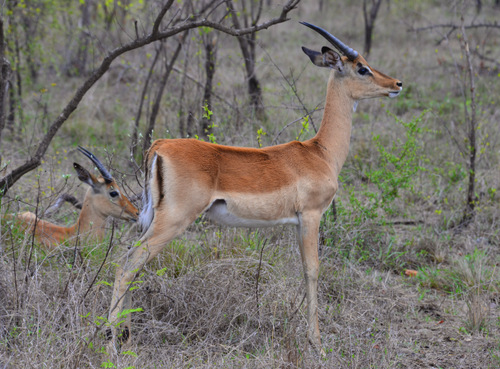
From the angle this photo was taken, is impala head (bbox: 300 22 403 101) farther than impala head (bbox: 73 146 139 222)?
No

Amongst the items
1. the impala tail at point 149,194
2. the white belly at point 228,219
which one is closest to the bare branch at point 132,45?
the impala tail at point 149,194

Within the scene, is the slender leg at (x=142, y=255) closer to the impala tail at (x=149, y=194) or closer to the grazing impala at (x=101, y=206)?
the impala tail at (x=149, y=194)

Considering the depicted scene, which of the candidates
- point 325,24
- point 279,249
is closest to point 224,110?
point 279,249

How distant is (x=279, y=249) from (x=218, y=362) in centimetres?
159

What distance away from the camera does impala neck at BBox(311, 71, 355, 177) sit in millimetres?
4410

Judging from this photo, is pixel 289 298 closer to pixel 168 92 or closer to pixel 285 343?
pixel 285 343

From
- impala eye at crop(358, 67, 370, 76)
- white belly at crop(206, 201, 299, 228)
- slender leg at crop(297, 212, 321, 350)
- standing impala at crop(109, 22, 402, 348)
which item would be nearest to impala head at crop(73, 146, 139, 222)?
standing impala at crop(109, 22, 402, 348)

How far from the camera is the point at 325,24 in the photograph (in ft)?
56.7

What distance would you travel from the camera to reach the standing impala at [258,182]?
3.61m

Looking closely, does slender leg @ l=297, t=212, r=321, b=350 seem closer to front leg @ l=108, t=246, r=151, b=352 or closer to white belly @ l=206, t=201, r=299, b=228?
white belly @ l=206, t=201, r=299, b=228

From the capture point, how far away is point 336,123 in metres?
4.48

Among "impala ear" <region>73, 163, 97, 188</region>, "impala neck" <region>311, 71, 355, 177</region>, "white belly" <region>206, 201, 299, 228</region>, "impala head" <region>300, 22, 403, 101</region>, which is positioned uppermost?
"impala head" <region>300, 22, 403, 101</region>

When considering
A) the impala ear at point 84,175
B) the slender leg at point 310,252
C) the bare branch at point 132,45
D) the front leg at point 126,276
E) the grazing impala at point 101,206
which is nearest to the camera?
the front leg at point 126,276

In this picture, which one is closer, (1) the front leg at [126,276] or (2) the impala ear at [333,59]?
(1) the front leg at [126,276]
